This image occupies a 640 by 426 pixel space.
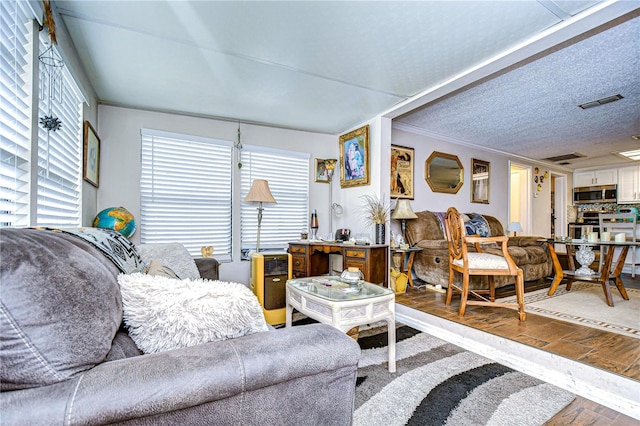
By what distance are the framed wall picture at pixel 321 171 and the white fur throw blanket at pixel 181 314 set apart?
11.6ft

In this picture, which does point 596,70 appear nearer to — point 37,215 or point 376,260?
point 376,260

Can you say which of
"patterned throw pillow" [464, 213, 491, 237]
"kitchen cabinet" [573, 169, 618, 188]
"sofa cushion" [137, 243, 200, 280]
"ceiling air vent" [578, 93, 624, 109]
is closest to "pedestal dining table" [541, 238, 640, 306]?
"patterned throw pillow" [464, 213, 491, 237]

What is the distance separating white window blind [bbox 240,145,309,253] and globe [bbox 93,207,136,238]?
1.27 metres

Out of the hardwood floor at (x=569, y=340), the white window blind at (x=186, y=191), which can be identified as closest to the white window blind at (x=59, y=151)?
the white window blind at (x=186, y=191)

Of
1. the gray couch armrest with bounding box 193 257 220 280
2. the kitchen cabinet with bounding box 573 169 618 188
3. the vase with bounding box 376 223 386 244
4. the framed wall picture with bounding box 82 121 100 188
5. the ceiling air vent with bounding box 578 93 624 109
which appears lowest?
the gray couch armrest with bounding box 193 257 220 280

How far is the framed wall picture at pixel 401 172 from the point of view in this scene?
14.2 ft

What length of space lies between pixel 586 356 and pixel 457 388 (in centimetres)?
96

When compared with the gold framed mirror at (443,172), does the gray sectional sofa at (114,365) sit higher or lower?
lower

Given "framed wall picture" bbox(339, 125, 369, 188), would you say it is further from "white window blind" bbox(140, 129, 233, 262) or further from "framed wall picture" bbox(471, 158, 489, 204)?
"framed wall picture" bbox(471, 158, 489, 204)

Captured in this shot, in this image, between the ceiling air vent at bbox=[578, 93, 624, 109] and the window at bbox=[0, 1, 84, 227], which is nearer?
the window at bbox=[0, 1, 84, 227]

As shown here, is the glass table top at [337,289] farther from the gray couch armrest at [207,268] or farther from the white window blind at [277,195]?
the white window blind at [277,195]

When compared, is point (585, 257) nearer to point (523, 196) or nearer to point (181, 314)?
point (523, 196)

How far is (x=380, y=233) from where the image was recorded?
361cm

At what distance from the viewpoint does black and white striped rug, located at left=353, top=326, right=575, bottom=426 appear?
4.86 ft
